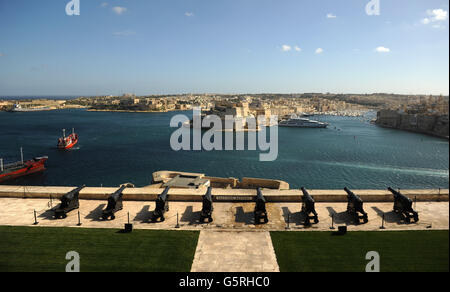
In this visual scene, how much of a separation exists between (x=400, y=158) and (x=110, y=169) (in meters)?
27.3

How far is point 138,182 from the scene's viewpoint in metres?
21.0

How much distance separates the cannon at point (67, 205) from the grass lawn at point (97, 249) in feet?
2.19

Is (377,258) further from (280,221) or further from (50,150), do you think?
(50,150)

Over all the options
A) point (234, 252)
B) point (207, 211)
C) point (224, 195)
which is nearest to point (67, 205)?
point (207, 211)

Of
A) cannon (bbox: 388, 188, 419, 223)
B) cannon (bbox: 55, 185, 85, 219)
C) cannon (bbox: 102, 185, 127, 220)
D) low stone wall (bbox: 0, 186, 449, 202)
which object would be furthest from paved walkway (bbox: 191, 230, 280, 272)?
cannon (bbox: 55, 185, 85, 219)

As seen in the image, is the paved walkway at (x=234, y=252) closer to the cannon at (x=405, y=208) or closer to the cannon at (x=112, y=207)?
the cannon at (x=112, y=207)

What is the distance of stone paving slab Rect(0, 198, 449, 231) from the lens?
6.68 metres

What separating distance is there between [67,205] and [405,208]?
824 centimetres

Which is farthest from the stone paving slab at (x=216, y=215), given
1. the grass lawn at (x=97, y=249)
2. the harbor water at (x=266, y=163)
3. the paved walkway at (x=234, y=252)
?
the harbor water at (x=266, y=163)

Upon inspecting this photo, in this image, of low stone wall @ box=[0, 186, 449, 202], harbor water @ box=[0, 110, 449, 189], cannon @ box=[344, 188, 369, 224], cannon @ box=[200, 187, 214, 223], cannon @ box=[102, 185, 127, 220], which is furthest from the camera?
harbor water @ box=[0, 110, 449, 189]

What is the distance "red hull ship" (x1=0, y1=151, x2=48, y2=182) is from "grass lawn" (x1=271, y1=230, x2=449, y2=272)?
23867 millimetres

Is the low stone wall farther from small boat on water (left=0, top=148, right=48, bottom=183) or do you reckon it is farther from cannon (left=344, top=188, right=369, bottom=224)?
small boat on water (left=0, top=148, right=48, bottom=183)

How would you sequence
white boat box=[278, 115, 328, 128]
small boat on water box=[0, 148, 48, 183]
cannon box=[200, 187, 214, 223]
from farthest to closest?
1. white boat box=[278, 115, 328, 128]
2. small boat on water box=[0, 148, 48, 183]
3. cannon box=[200, 187, 214, 223]

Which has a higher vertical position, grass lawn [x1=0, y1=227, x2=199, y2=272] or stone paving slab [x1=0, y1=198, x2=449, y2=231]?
stone paving slab [x1=0, y1=198, x2=449, y2=231]
